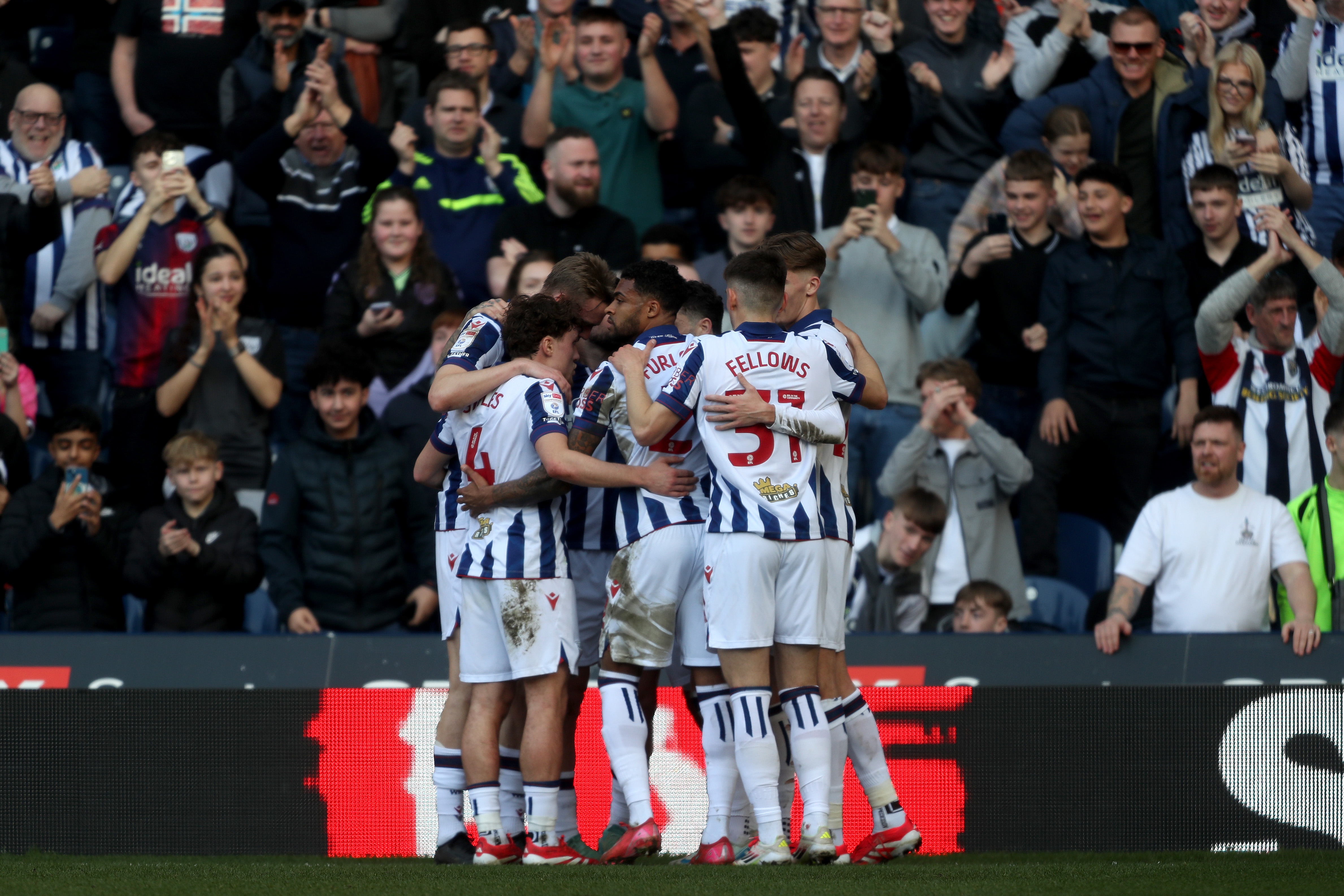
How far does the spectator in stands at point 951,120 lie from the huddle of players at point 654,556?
4.52 metres

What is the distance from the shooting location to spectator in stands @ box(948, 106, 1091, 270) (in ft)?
34.1

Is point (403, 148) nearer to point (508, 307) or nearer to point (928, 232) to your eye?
point (928, 232)

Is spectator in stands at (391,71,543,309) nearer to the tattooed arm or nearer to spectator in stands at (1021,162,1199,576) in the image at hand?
spectator in stands at (1021,162,1199,576)

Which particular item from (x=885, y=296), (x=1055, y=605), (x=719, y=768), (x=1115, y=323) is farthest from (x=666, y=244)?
(x=719, y=768)

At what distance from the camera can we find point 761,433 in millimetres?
5988

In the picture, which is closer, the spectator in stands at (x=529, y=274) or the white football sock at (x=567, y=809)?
the white football sock at (x=567, y=809)

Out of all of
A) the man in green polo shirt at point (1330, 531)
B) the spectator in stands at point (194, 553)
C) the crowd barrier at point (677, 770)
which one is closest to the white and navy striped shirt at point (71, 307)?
the spectator in stands at point (194, 553)

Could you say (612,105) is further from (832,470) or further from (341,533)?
(832,470)

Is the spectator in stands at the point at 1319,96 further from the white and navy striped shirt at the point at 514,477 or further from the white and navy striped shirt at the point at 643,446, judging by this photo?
the white and navy striped shirt at the point at 514,477

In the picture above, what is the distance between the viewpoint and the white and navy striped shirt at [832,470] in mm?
6129

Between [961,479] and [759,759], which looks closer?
[759,759]

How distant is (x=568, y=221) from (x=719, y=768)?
5.03m

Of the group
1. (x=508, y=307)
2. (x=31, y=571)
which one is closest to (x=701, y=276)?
(x=508, y=307)

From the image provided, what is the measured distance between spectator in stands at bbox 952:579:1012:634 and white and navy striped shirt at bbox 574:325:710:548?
2.74m
